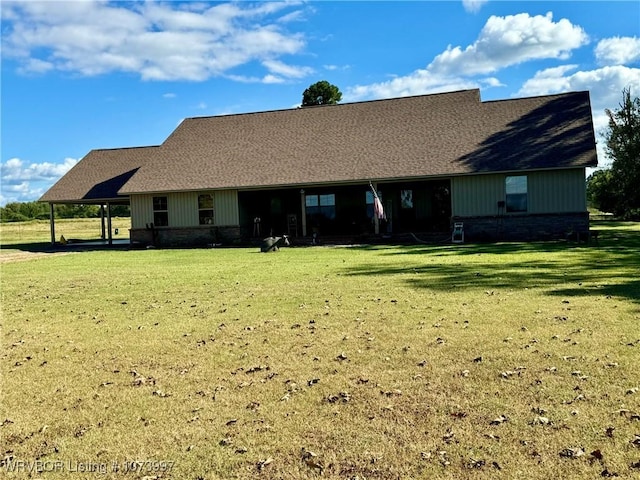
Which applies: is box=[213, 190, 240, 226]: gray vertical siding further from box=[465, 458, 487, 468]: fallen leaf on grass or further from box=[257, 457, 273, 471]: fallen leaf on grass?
box=[465, 458, 487, 468]: fallen leaf on grass

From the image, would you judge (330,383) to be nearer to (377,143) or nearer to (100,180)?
(377,143)

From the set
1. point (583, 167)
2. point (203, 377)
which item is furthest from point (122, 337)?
point (583, 167)

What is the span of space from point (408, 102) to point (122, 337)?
2445cm

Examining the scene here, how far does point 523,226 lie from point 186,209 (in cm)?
1558

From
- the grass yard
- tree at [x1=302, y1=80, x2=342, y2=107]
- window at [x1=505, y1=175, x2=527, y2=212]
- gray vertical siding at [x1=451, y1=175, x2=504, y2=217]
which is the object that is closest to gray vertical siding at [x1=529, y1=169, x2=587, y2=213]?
window at [x1=505, y1=175, x2=527, y2=212]

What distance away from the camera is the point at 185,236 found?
2692 cm

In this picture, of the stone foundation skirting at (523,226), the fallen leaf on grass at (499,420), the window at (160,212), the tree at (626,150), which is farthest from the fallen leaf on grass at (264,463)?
the tree at (626,150)

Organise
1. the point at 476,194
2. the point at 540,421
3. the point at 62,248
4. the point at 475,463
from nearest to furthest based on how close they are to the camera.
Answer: the point at 475,463
the point at 540,421
the point at 476,194
the point at 62,248

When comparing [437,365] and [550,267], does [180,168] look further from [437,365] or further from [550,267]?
[437,365]

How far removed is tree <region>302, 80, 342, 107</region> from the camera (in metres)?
48.0

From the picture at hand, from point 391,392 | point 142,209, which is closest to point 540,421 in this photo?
point 391,392

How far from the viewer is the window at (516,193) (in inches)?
888

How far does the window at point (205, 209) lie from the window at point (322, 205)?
4.89m

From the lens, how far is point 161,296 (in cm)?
1035
